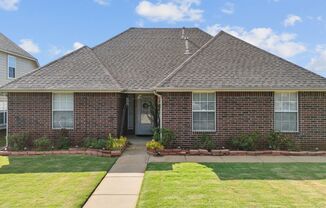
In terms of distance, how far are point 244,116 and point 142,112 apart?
632cm

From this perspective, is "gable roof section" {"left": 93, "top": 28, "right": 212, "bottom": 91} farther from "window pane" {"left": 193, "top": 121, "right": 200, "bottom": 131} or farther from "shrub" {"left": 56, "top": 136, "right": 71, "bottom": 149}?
"shrub" {"left": 56, "top": 136, "right": 71, "bottom": 149}

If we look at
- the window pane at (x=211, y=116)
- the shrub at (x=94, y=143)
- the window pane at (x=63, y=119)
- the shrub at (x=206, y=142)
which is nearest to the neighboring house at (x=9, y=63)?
the window pane at (x=63, y=119)

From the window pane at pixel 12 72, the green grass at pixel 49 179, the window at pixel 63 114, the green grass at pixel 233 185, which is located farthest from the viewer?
the window pane at pixel 12 72

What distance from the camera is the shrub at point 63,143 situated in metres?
13.0

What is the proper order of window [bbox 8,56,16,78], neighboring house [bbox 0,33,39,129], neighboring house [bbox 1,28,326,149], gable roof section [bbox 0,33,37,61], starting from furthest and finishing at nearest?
window [bbox 8,56,16,78] → gable roof section [bbox 0,33,37,61] → neighboring house [bbox 0,33,39,129] → neighboring house [bbox 1,28,326,149]

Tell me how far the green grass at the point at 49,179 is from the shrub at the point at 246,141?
488 cm

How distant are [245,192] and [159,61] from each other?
10849mm

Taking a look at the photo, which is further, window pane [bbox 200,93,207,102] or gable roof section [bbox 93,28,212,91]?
gable roof section [bbox 93,28,212,91]

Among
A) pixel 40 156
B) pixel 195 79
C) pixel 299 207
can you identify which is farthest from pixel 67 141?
pixel 299 207

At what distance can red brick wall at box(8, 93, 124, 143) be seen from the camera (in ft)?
43.7

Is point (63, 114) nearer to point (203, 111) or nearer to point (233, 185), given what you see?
point (203, 111)

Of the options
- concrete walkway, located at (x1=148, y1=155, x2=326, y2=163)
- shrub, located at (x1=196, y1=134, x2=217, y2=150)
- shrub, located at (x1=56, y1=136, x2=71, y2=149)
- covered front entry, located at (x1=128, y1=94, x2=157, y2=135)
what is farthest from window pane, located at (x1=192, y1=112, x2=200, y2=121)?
shrub, located at (x1=56, y1=136, x2=71, y2=149)

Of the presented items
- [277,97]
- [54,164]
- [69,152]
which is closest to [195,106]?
[277,97]

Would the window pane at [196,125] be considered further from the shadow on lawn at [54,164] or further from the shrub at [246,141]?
the shadow on lawn at [54,164]
